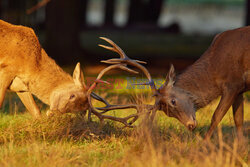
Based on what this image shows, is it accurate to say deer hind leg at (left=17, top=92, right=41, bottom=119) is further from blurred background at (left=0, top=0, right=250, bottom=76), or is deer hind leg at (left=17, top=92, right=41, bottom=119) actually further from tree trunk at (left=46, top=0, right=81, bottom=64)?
tree trunk at (left=46, top=0, right=81, bottom=64)

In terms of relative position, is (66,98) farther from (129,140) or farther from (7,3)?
(7,3)

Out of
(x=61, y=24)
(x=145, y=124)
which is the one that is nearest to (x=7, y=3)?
(x=61, y=24)

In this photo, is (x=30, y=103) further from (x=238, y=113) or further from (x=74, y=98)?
(x=238, y=113)

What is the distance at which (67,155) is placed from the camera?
593 cm

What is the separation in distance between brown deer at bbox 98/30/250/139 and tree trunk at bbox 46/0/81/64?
8.04 m

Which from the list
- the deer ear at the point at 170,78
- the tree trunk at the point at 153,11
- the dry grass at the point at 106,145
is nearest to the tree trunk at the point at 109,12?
the tree trunk at the point at 153,11

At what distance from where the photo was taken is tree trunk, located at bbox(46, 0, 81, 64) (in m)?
15.0

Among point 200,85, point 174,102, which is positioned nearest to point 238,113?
point 200,85

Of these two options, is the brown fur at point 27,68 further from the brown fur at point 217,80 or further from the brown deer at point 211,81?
the brown fur at point 217,80

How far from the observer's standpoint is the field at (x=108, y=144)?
215 inches

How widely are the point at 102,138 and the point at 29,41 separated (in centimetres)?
188

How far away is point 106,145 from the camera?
656 centimetres

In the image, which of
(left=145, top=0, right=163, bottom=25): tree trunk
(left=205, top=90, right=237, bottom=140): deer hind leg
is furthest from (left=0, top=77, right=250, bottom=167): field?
(left=145, top=0, right=163, bottom=25): tree trunk

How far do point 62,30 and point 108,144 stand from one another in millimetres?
8976
